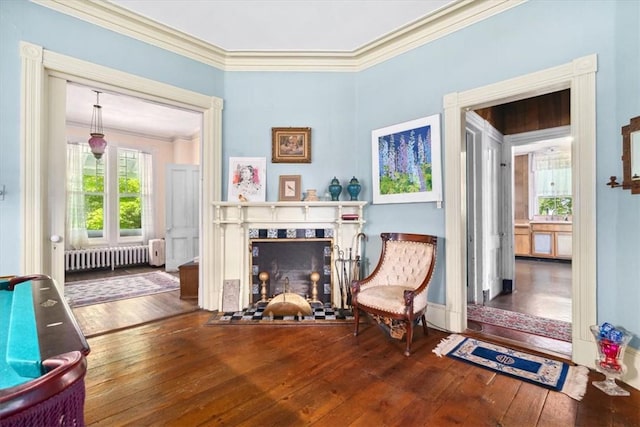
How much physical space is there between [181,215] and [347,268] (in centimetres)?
385

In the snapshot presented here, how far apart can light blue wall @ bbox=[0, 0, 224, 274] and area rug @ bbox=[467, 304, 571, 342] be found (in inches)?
178

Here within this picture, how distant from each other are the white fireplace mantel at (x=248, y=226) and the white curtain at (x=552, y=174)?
7060mm

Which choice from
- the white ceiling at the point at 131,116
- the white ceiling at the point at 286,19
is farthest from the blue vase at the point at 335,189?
the white ceiling at the point at 131,116

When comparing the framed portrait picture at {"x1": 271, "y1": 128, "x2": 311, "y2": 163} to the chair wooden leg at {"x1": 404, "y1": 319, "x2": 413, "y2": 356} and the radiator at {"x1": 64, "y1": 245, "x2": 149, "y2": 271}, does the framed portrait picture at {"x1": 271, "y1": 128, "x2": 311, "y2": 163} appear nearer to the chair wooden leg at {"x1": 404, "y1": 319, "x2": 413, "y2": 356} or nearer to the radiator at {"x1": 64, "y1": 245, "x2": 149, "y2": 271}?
the chair wooden leg at {"x1": 404, "y1": 319, "x2": 413, "y2": 356}

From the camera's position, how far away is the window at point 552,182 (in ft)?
25.2

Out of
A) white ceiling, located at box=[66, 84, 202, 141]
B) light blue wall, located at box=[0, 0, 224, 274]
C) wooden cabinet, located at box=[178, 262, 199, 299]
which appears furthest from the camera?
white ceiling, located at box=[66, 84, 202, 141]

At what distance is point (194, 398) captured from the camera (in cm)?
191

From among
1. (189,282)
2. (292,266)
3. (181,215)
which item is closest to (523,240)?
(292,266)

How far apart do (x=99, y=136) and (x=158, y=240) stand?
2576mm

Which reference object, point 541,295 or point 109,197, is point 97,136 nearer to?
point 109,197

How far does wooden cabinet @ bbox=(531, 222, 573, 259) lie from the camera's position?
23.8 feet

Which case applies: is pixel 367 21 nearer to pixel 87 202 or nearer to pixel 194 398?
pixel 194 398

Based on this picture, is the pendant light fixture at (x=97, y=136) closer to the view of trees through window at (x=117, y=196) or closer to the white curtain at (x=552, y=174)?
the view of trees through window at (x=117, y=196)

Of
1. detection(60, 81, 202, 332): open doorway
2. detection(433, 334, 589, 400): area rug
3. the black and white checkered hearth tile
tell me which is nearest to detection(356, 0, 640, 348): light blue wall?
detection(433, 334, 589, 400): area rug
